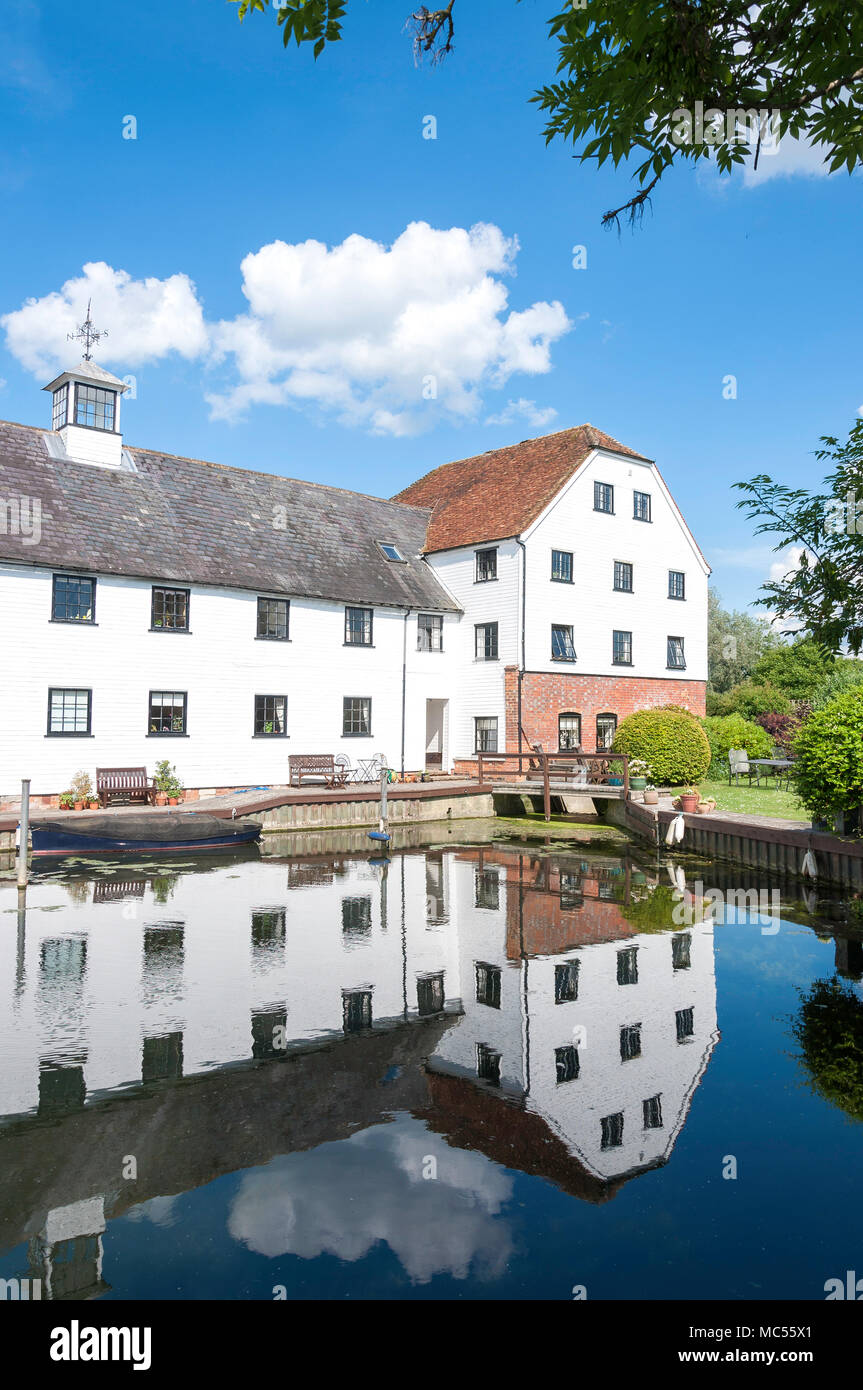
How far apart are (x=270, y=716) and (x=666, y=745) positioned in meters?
12.8

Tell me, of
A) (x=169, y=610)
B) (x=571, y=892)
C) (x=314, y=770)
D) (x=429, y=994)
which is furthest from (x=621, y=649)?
(x=429, y=994)

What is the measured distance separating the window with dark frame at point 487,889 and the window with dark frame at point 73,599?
13.1 m

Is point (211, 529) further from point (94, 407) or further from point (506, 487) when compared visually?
point (506, 487)

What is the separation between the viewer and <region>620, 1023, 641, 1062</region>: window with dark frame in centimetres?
794

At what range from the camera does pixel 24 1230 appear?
5.21 metres

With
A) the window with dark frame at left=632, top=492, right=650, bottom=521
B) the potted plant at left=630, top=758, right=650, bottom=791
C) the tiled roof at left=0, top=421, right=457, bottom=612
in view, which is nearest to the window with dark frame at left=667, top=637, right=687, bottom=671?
the window with dark frame at left=632, top=492, right=650, bottom=521

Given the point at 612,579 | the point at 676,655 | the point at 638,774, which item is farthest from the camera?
the point at 676,655

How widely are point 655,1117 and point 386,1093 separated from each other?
2.15 meters

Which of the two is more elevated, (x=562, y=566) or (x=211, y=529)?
(x=211, y=529)

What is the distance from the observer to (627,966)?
431 inches

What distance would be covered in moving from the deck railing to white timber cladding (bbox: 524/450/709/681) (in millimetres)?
3426

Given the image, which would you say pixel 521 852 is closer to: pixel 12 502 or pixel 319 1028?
pixel 319 1028

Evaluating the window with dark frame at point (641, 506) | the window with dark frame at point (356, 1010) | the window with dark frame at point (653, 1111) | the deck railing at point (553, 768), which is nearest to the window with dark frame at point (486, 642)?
the deck railing at point (553, 768)

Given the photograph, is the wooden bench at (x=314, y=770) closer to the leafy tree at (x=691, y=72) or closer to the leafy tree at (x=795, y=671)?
the leafy tree at (x=691, y=72)
